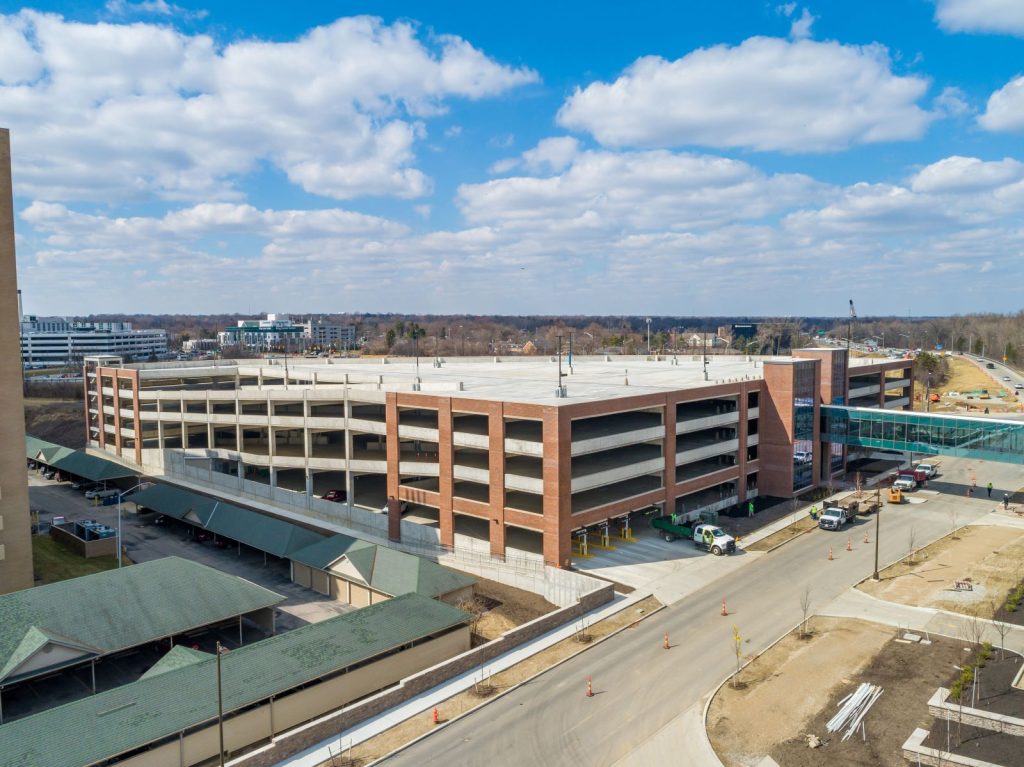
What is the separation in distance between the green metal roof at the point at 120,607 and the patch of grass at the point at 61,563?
16.5 meters

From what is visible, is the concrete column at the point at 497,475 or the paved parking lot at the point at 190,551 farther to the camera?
the concrete column at the point at 497,475

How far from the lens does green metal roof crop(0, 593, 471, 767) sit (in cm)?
2652

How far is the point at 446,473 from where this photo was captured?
5694cm

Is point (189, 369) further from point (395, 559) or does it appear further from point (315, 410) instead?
point (395, 559)

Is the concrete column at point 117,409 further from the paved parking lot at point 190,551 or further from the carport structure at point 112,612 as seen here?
the carport structure at point 112,612

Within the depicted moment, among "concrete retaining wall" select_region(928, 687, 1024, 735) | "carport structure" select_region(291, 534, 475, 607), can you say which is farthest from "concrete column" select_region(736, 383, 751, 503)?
"concrete retaining wall" select_region(928, 687, 1024, 735)

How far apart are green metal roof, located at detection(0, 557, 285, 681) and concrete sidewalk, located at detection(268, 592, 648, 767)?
44.8 feet

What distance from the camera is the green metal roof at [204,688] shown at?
87.0 ft

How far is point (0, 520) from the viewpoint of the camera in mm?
48594

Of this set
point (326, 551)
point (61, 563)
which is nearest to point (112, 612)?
point (326, 551)

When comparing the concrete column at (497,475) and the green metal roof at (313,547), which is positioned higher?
the concrete column at (497,475)

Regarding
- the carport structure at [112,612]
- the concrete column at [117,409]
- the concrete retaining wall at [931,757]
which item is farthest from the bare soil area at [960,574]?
the concrete column at [117,409]

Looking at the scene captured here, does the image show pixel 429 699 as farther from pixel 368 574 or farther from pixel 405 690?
pixel 368 574

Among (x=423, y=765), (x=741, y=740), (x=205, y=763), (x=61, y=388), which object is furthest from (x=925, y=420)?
(x=61, y=388)
